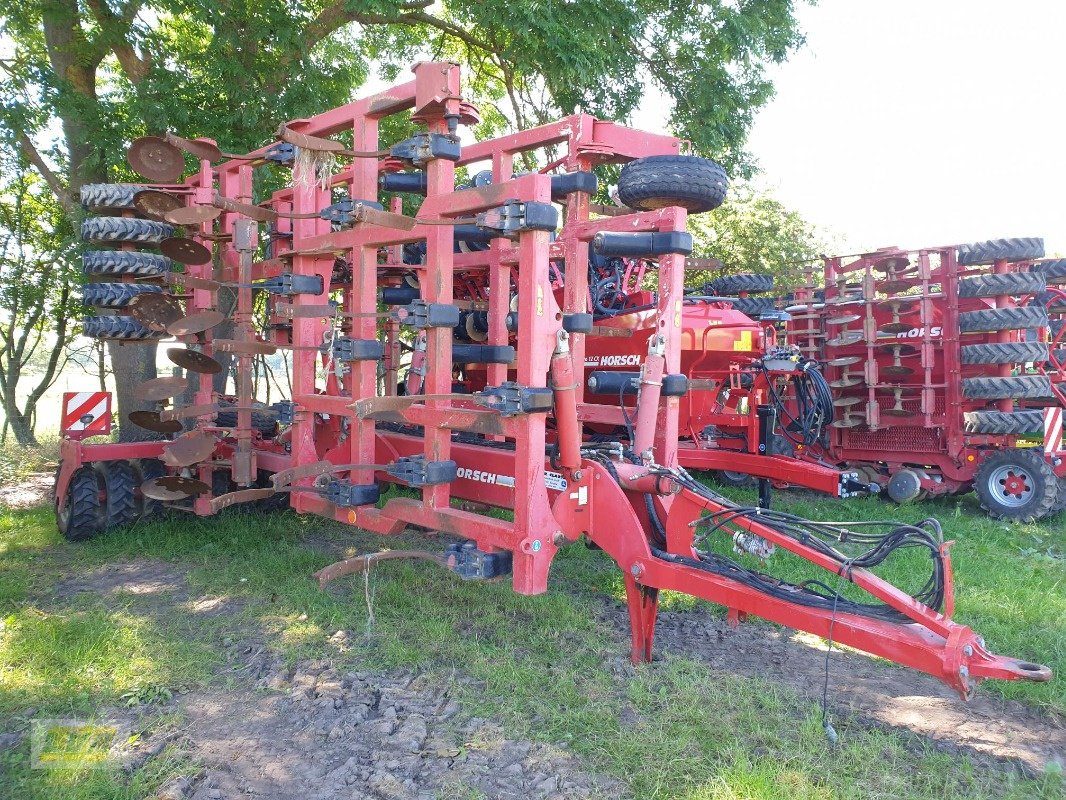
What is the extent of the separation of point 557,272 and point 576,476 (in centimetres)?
284

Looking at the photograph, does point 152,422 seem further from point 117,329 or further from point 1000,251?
point 1000,251

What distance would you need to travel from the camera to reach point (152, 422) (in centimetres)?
584

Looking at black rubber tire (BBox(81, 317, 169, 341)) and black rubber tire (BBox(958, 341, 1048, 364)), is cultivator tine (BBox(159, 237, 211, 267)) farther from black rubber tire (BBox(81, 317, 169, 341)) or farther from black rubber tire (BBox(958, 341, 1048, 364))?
black rubber tire (BBox(958, 341, 1048, 364))

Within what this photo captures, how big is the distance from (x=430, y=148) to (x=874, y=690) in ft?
10.9

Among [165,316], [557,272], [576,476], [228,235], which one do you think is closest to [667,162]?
[557,272]

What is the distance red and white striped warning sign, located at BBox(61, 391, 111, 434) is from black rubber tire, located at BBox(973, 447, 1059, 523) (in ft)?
25.7

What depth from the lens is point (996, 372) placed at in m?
7.91

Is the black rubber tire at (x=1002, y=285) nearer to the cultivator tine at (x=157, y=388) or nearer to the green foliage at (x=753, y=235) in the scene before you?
the cultivator tine at (x=157, y=388)

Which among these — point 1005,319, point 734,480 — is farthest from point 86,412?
point 1005,319

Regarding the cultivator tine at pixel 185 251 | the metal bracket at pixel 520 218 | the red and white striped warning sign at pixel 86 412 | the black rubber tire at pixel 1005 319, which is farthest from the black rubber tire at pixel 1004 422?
the red and white striped warning sign at pixel 86 412

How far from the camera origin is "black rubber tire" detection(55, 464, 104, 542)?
6141mm

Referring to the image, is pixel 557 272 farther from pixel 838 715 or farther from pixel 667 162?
pixel 838 715

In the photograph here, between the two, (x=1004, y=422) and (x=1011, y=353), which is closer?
(x=1011, y=353)

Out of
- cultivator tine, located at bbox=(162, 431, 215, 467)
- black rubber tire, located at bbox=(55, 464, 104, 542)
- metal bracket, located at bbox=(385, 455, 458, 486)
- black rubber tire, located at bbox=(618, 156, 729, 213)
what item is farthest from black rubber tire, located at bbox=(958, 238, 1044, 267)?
black rubber tire, located at bbox=(55, 464, 104, 542)
